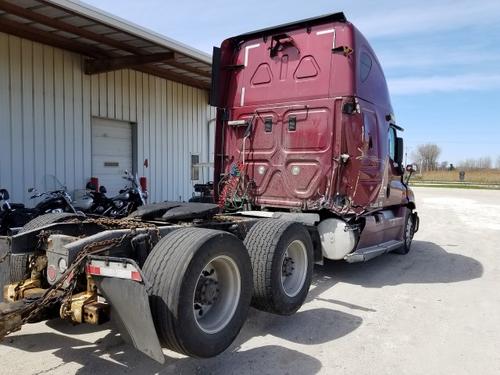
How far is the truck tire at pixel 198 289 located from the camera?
313 cm

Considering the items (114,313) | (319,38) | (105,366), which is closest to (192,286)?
(114,313)

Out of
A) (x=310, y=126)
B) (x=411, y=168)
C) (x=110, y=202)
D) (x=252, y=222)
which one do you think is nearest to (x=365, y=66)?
(x=310, y=126)

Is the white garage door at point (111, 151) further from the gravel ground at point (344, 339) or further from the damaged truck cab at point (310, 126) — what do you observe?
the gravel ground at point (344, 339)

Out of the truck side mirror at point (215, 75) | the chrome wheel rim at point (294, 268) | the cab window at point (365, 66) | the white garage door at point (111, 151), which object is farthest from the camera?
the white garage door at point (111, 151)

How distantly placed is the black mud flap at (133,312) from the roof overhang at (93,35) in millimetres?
5989

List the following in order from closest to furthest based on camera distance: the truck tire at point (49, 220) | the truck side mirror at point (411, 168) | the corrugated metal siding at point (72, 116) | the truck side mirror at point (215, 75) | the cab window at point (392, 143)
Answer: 1. the truck tire at point (49, 220)
2. the truck side mirror at point (215, 75)
3. the cab window at point (392, 143)
4. the truck side mirror at point (411, 168)
5. the corrugated metal siding at point (72, 116)

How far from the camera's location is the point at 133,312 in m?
2.97

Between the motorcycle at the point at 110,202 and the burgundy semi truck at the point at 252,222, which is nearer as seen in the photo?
the burgundy semi truck at the point at 252,222

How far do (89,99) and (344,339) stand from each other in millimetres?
8556

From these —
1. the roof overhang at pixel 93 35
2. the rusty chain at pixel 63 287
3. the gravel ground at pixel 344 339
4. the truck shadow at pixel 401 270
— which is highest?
the roof overhang at pixel 93 35

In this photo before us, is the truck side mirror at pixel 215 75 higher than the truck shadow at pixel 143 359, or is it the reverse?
the truck side mirror at pixel 215 75

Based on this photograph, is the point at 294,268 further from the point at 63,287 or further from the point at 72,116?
the point at 72,116

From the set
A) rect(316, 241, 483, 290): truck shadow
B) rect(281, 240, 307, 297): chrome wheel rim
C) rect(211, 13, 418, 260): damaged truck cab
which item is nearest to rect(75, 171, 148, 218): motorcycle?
rect(211, 13, 418, 260): damaged truck cab

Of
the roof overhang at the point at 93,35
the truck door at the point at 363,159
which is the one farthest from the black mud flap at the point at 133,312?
the roof overhang at the point at 93,35
